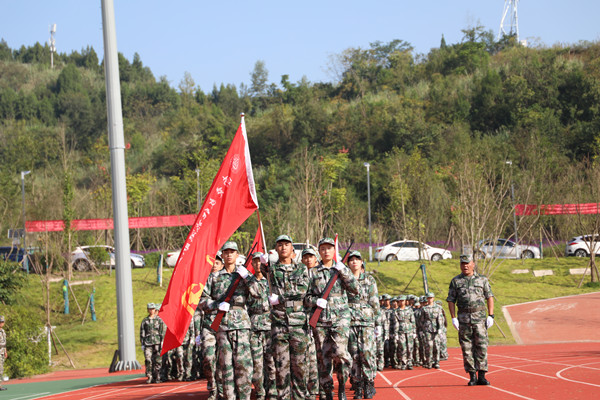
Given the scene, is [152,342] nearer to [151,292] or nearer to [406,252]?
[151,292]

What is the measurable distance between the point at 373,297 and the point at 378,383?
2.37m

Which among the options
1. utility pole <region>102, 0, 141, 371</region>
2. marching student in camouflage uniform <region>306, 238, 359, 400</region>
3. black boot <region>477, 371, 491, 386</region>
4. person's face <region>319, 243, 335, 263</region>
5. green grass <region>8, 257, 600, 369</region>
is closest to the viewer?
marching student in camouflage uniform <region>306, 238, 359, 400</region>

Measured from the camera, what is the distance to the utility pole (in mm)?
15602

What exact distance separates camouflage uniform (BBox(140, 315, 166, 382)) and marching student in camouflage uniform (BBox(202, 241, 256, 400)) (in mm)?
5565

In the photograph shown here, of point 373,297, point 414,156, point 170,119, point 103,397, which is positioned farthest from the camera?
point 170,119

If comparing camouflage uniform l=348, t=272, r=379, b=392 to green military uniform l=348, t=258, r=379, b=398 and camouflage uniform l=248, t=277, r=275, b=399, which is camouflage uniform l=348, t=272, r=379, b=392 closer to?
green military uniform l=348, t=258, r=379, b=398

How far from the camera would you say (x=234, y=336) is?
8656mm

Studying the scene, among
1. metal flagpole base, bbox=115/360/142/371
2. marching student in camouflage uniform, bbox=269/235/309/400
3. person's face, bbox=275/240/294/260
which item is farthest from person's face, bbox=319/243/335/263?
metal flagpole base, bbox=115/360/142/371

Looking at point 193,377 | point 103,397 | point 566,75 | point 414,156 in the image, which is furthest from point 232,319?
point 566,75

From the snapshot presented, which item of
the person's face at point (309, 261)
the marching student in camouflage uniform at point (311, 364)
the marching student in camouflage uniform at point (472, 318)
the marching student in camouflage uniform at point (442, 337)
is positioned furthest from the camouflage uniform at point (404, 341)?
the person's face at point (309, 261)

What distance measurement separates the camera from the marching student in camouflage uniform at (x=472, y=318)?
10.4 m

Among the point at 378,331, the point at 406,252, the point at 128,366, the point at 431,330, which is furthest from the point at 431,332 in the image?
the point at 406,252

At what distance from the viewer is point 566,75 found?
59.8 meters

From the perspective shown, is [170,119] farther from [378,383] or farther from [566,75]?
[378,383]
